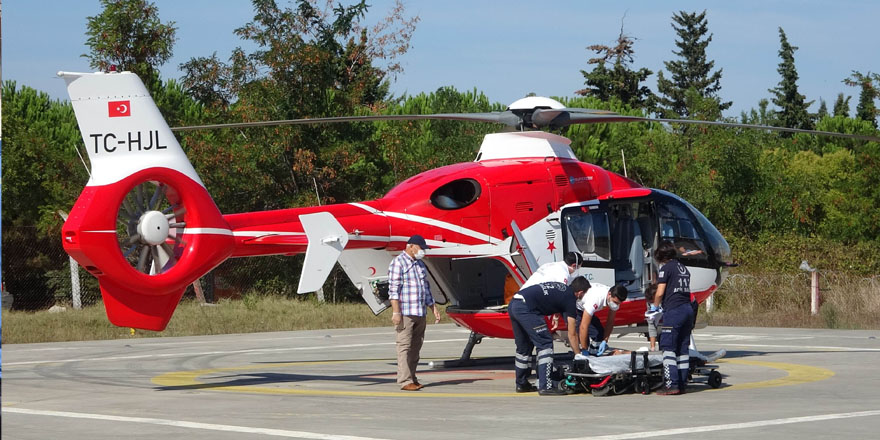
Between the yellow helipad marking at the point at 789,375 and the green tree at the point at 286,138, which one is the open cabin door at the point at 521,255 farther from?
the green tree at the point at 286,138

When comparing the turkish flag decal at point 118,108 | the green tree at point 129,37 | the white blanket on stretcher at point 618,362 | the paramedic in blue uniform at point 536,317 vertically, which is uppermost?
the green tree at point 129,37

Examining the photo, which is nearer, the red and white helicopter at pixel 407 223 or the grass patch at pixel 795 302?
the red and white helicopter at pixel 407 223

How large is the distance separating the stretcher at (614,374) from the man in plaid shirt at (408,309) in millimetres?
1946

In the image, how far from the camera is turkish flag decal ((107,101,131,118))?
13.7 m

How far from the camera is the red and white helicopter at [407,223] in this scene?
44.5 feet

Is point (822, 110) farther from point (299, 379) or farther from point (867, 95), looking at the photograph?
point (299, 379)

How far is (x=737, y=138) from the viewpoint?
162ft

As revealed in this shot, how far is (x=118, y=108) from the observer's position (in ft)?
45.2

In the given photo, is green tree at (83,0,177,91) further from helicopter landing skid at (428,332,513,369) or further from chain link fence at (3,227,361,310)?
helicopter landing skid at (428,332,513,369)

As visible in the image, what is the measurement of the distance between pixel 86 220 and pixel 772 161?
43.6 m

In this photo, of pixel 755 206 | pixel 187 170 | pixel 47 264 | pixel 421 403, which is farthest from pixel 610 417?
pixel 755 206

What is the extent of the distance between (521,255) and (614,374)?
363 centimetres

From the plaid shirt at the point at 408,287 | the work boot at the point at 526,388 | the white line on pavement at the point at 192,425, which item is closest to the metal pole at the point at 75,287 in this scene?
the plaid shirt at the point at 408,287

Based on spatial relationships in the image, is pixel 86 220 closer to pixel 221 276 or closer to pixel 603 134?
pixel 221 276
